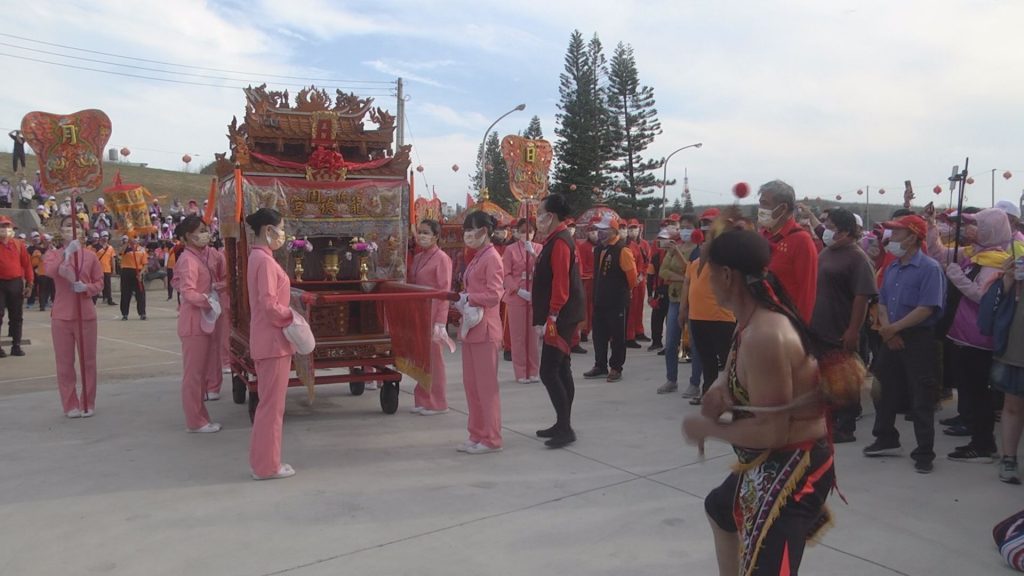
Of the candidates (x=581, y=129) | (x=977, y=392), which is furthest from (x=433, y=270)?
(x=581, y=129)

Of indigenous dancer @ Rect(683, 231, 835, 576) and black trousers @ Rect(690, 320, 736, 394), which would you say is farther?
black trousers @ Rect(690, 320, 736, 394)

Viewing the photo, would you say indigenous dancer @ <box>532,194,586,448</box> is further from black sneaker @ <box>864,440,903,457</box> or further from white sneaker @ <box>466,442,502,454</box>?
black sneaker @ <box>864,440,903,457</box>

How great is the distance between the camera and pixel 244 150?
22.7ft

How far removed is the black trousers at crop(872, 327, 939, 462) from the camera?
502 centimetres

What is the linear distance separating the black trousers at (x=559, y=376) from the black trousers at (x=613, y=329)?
8.71 feet

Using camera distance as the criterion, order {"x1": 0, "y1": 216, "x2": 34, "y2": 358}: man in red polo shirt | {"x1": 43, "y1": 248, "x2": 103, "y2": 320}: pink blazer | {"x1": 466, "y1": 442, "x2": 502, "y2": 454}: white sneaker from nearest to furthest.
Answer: {"x1": 466, "y1": 442, "x2": 502, "y2": 454}: white sneaker < {"x1": 43, "y1": 248, "x2": 103, "y2": 320}: pink blazer < {"x1": 0, "y1": 216, "x2": 34, "y2": 358}: man in red polo shirt

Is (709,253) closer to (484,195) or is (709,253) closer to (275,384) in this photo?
(275,384)

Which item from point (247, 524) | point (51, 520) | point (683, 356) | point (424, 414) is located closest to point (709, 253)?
point (247, 524)

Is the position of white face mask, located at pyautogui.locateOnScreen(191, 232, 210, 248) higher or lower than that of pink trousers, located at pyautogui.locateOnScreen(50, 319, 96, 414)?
higher

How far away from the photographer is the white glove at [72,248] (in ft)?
22.2

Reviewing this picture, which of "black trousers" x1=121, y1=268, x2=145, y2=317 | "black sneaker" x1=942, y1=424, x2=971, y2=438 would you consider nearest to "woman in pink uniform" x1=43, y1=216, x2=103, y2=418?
"black sneaker" x1=942, y1=424, x2=971, y2=438

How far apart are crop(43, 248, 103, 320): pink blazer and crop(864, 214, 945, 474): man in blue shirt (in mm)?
6732

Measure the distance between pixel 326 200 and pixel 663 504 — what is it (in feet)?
15.0

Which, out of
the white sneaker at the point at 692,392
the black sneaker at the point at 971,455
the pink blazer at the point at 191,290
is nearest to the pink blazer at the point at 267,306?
the pink blazer at the point at 191,290
